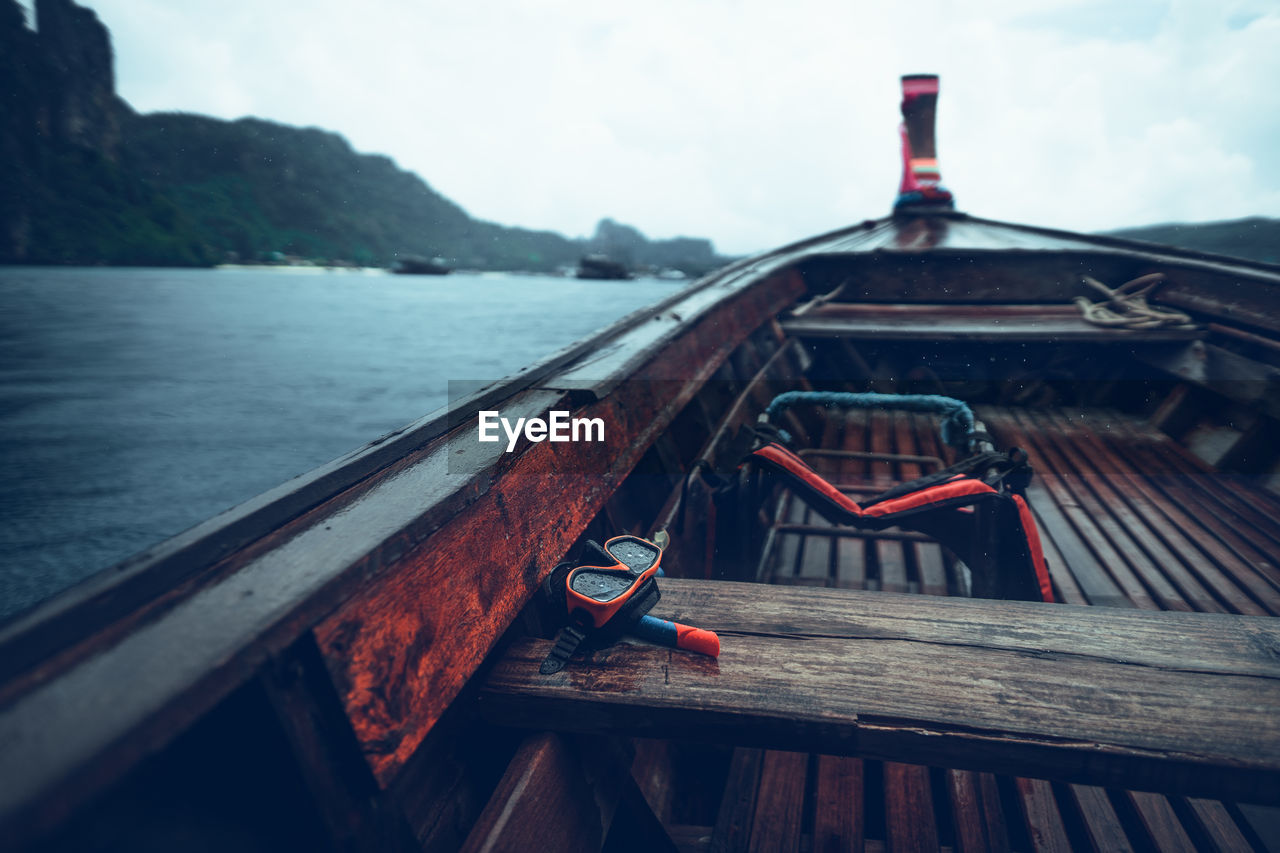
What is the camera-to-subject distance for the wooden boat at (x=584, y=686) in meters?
0.63

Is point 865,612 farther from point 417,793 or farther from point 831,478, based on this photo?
point 831,478

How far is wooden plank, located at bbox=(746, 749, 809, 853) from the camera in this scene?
132 cm

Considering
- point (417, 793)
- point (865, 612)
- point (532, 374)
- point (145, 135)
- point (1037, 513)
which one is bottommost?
point (1037, 513)

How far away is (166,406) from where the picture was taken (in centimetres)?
866

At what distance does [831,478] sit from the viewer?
290 centimetres

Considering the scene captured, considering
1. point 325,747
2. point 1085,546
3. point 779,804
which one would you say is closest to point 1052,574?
point 1085,546

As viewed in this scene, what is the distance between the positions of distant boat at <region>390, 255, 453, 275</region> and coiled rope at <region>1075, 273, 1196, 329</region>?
3234 inches

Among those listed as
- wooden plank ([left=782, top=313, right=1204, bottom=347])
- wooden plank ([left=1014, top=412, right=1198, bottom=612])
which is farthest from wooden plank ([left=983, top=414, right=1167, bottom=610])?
wooden plank ([left=782, top=313, right=1204, bottom=347])

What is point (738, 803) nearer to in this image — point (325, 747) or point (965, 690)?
point (965, 690)

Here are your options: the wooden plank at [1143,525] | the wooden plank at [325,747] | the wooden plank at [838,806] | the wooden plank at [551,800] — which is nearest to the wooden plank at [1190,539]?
the wooden plank at [1143,525]

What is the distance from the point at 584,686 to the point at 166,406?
34.2 feet

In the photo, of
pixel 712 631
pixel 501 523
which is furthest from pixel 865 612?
pixel 501 523

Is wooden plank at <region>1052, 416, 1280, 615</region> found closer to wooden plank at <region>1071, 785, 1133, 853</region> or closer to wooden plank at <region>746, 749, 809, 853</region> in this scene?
wooden plank at <region>1071, 785, 1133, 853</region>

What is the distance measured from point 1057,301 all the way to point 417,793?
16.7 feet
